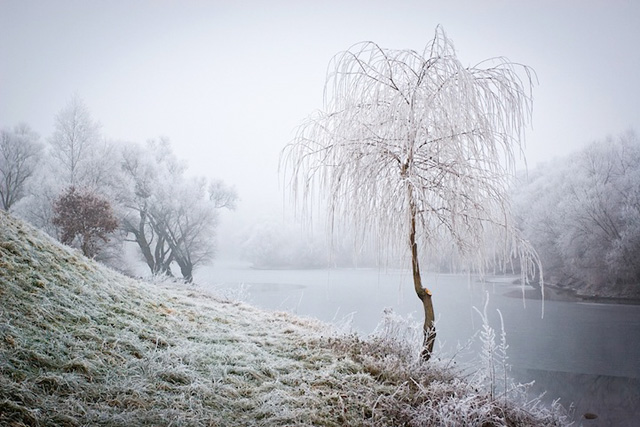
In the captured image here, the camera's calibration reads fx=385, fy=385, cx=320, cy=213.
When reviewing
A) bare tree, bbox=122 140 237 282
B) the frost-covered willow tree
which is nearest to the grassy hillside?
the frost-covered willow tree

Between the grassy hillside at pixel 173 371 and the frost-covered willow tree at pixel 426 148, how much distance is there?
437mm

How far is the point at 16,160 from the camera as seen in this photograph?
470 cm

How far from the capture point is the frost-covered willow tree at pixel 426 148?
6.94 feet

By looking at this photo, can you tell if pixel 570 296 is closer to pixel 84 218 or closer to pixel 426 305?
pixel 426 305

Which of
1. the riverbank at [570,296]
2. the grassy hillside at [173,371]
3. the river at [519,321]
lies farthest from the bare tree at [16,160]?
the riverbank at [570,296]

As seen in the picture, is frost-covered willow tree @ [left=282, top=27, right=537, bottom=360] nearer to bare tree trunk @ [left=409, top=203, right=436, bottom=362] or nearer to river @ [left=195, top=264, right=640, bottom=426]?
bare tree trunk @ [left=409, top=203, right=436, bottom=362]

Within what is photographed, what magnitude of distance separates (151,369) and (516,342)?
320 cm

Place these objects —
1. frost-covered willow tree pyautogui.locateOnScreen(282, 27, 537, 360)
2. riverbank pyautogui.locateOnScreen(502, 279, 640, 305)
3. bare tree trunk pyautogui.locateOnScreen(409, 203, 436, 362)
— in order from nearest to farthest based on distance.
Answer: frost-covered willow tree pyautogui.locateOnScreen(282, 27, 537, 360), bare tree trunk pyautogui.locateOnScreen(409, 203, 436, 362), riverbank pyautogui.locateOnScreen(502, 279, 640, 305)

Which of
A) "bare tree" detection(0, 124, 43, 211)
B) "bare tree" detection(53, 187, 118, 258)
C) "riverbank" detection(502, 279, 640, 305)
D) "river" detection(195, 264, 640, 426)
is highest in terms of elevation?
"bare tree" detection(0, 124, 43, 211)

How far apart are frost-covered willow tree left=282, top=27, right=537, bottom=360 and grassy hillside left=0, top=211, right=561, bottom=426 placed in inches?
17.2

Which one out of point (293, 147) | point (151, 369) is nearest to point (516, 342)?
point (293, 147)

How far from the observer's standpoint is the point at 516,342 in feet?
11.8

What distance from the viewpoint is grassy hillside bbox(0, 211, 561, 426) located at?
1.49 m

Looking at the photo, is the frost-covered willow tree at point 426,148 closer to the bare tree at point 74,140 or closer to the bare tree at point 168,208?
the bare tree at point 168,208
